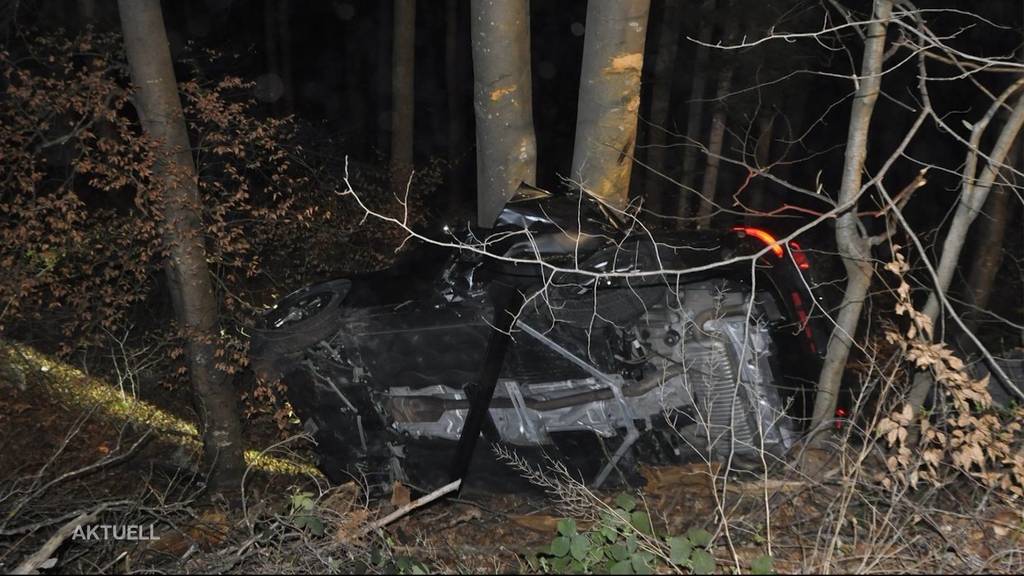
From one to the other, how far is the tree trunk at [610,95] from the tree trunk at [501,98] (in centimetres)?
40

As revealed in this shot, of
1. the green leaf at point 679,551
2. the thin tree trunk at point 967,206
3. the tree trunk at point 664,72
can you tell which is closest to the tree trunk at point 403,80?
the tree trunk at point 664,72

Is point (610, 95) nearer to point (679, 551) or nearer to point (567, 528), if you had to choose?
point (567, 528)

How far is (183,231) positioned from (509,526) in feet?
9.57

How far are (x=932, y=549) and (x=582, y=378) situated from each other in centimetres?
189

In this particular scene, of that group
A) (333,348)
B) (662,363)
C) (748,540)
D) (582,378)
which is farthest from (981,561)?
(333,348)

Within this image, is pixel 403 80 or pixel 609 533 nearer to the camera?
pixel 609 533

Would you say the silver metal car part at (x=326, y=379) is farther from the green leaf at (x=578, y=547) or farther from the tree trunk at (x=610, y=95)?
the tree trunk at (x=610, y=95)

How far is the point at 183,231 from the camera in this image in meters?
5.51

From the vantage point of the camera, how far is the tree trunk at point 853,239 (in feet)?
15.0

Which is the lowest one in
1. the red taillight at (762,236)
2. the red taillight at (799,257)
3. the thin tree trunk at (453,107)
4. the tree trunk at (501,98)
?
the thin tree trunk at (453,107)

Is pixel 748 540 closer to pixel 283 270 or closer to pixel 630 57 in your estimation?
pixel 630 57

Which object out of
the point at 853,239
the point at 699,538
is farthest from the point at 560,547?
the point at 853,239

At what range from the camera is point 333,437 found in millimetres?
5074

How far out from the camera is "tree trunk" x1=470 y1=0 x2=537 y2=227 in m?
5.49
